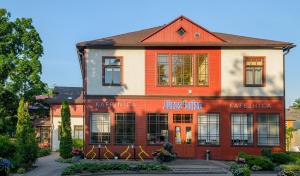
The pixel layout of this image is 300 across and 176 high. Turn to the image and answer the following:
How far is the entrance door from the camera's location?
32844mm

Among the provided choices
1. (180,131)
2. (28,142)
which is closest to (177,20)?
(180,131)

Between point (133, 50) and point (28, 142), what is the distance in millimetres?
10385

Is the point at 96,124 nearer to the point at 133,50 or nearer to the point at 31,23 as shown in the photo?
the point at 133,50

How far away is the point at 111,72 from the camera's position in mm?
33094

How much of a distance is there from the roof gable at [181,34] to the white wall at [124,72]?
1390 mm

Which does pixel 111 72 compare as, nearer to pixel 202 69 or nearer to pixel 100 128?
pixel 100 128

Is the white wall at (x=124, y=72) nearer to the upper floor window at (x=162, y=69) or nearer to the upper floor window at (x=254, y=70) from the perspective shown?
the upper floor window at (x=162, y=69)

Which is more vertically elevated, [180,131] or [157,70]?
[157,70]

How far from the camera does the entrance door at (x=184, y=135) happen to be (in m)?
32.8

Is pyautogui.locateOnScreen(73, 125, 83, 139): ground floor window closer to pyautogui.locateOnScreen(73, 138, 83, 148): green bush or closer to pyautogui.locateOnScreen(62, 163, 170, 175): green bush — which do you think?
pyautogui.locateOnScreen(73, 138, 83, 148): green bush

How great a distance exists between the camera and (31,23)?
43594 mm

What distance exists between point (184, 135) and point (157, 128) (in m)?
1.85

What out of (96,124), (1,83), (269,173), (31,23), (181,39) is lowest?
(269,173)

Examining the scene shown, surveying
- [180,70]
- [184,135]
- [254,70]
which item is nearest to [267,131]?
[254,70]
